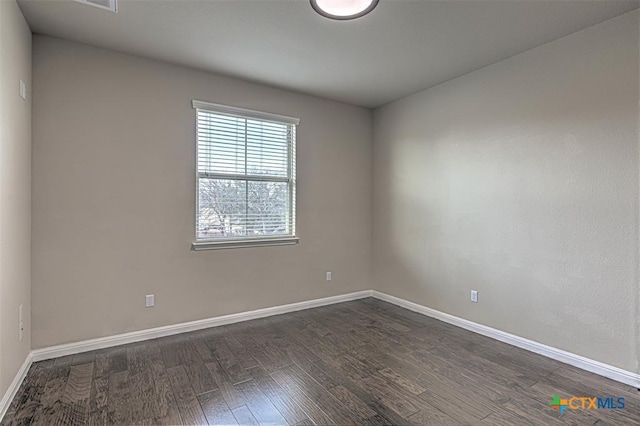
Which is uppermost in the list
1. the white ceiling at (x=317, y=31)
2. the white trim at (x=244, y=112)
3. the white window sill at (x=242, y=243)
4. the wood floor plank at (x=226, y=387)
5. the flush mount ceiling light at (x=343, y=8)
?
the white ceiling at (x=317, y=31)

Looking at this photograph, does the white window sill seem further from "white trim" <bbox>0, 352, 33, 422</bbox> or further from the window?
"white trim" <bbox>0, 352, 33, 422</bbox>

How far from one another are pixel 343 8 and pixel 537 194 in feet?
7.19

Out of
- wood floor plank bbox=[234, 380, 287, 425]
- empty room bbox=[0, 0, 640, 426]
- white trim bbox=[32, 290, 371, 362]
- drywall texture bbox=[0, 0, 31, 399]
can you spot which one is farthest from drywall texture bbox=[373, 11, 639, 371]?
drywall texture bbox=[0, 0, 31, 399]

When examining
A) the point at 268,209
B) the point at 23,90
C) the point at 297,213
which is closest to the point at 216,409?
the point at 268,209

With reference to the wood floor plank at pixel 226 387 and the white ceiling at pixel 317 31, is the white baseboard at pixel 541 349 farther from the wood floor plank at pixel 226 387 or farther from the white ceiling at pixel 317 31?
the white ceiling at pixel 317 31

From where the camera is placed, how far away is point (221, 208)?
3.49 metres

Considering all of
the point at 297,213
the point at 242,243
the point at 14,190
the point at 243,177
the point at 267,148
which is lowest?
the point at 242,243

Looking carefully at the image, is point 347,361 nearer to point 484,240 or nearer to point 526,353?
point 526,353

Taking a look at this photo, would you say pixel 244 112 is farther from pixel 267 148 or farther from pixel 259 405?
pixel 259 405

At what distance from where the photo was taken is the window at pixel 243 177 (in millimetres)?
3385

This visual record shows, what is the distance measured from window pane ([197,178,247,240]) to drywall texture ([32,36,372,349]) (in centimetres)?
14
